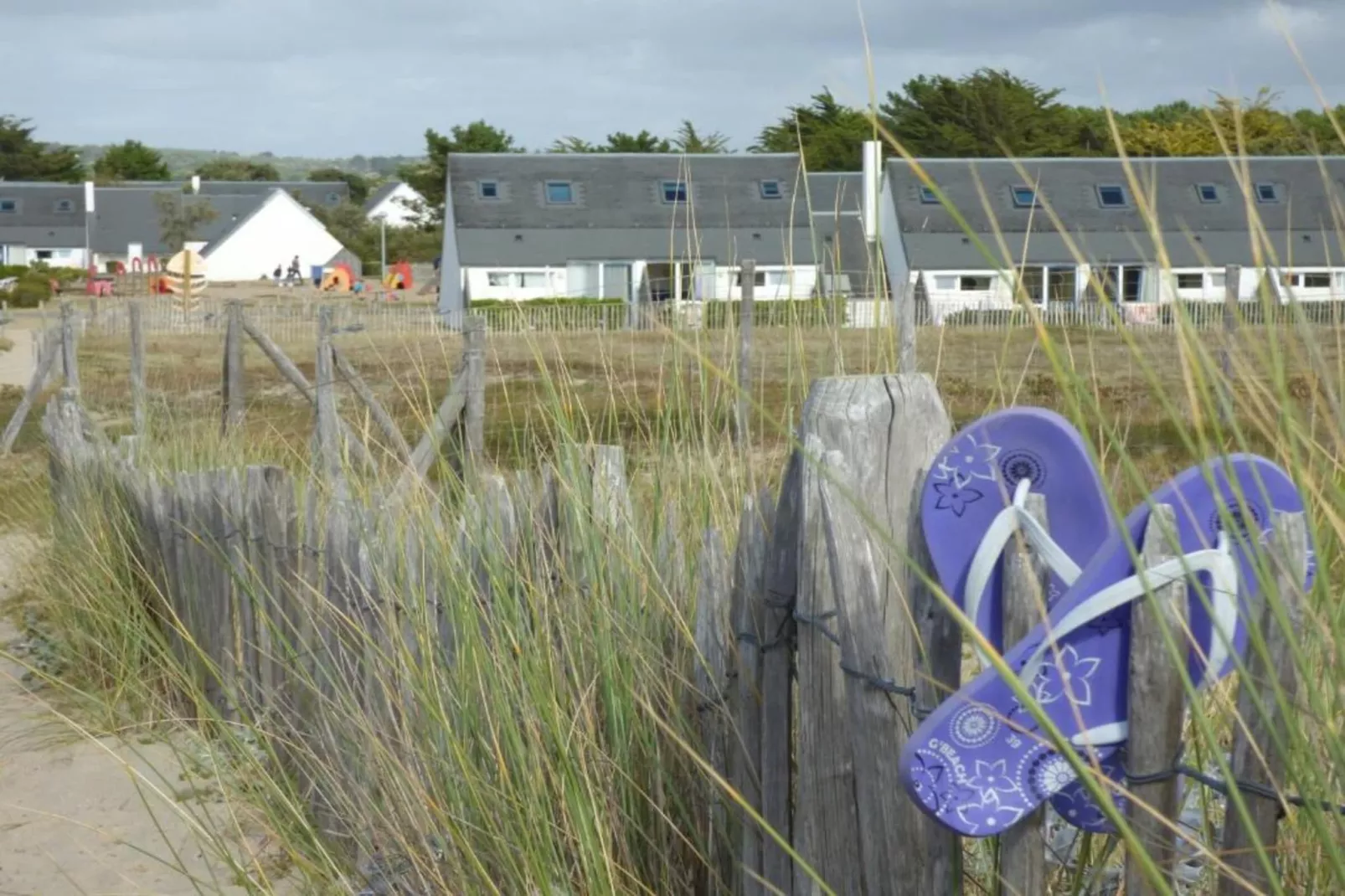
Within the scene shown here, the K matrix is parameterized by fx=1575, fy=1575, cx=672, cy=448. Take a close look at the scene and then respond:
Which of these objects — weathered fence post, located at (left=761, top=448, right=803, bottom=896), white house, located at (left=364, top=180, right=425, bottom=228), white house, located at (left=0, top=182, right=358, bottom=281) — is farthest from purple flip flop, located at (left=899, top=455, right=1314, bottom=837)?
white house, located at (left=364, top=180, right=425, bottom=228)

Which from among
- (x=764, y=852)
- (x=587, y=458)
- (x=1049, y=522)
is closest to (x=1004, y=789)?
(x=1049, y=522)

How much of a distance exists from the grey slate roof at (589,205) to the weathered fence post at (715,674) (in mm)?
37277

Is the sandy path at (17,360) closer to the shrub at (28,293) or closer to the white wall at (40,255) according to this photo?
the shrub at (28,293)

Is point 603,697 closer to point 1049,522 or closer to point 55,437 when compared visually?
point 1049,522

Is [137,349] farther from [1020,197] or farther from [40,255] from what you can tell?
[40,255]

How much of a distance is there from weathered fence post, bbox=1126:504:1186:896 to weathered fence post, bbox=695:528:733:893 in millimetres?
993

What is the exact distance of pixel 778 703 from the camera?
7.73 ft

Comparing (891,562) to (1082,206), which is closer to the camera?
(891,562)

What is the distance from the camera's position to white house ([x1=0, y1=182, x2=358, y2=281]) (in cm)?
7381

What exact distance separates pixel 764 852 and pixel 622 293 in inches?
1599

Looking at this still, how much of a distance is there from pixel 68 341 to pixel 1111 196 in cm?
3363

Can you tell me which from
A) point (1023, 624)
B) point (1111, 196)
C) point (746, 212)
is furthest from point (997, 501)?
point (1111, 196)

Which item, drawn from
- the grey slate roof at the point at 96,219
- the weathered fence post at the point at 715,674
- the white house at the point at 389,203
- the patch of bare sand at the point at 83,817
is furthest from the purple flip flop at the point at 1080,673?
the white house at the point at 389,203

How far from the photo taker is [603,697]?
8.95 ft
